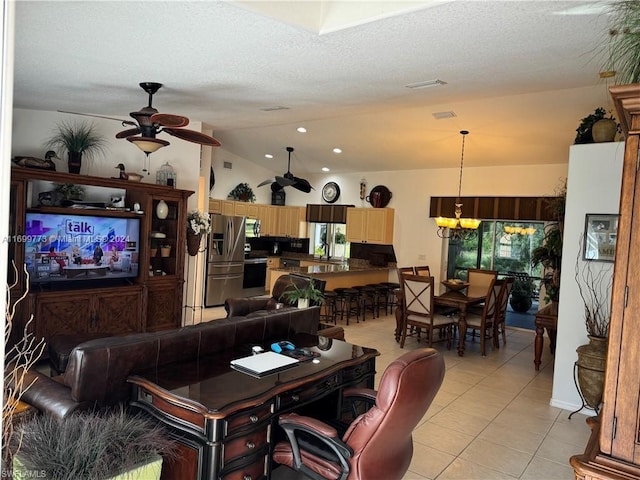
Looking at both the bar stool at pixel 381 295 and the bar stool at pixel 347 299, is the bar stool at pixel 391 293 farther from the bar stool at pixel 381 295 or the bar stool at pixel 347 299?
the bar stool at pixel 347 299

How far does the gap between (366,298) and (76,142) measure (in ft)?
18.2

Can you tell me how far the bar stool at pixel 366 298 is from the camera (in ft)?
26.6

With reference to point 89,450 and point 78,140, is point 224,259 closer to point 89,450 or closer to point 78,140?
point 78,140

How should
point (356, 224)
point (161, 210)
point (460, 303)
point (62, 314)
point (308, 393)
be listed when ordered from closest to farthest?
point (308, 393) < point (62, 314) < point (161, 210) < point (460, 303) < point (356, 224)

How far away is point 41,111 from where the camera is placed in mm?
5281

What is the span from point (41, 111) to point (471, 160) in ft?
22.0

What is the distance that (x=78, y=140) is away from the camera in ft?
17.2

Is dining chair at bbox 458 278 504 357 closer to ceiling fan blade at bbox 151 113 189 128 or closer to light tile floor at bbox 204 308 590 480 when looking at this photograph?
light tile floor at bbox 204 308 590 480

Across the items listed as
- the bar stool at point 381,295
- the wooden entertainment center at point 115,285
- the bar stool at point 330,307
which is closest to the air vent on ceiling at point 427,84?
the wooden entertainment center at point 115,285

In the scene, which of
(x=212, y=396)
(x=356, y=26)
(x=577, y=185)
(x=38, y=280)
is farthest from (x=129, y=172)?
(x=577, y=185)

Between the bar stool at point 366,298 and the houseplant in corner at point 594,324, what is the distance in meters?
4.23

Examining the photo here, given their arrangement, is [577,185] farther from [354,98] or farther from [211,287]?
[211,287]

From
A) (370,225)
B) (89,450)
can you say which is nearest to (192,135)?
(89,450)

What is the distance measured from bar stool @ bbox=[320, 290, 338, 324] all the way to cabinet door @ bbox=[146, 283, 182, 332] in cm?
250
